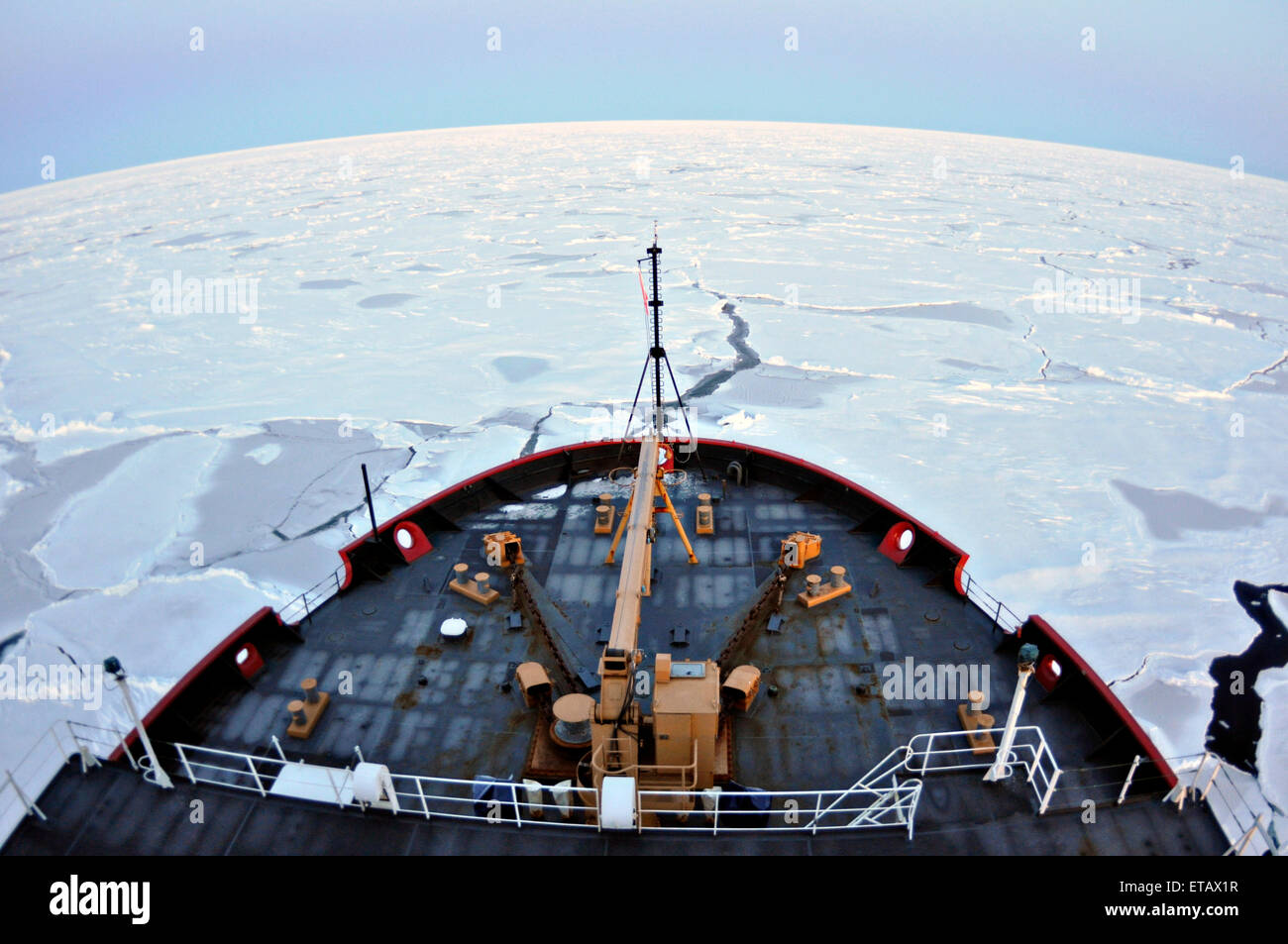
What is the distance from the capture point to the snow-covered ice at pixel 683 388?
517 inches

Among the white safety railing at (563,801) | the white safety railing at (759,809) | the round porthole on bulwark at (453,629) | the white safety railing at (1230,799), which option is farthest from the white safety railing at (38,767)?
the white safety railing at (1230,799)

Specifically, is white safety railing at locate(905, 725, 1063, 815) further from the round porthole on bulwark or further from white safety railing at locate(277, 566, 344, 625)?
white safety railing at locate(277, 566, 344, 625)

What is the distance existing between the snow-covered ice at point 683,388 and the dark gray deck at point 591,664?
11.7ft

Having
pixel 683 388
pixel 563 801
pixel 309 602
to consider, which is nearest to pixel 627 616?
pixel 563 801

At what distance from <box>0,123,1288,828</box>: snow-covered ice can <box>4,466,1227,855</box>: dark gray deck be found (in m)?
3.57

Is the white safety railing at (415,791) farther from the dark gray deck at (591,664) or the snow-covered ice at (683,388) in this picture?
the snow-covered ice at (683,388)

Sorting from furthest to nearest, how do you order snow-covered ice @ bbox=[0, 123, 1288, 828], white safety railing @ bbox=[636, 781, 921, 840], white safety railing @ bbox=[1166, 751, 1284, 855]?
snow-covered ice @ bbox=[0, 123, 1288, 828] → white safety railing @ bbox=[636, 781, 921, 840] → white safety railing @ bbox=[1166, 751, 1284, 855]

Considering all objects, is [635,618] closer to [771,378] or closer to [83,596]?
[83,596]

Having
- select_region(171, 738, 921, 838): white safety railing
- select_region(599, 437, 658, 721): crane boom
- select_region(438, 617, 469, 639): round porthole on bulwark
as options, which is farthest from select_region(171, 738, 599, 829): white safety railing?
select_region(438, 617, 469, 639): round porthole on bulwark

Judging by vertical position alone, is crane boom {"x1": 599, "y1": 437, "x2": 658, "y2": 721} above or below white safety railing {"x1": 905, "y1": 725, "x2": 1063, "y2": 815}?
above

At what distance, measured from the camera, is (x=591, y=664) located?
9.06m

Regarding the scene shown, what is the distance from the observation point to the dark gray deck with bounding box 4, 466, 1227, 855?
19.8 feet

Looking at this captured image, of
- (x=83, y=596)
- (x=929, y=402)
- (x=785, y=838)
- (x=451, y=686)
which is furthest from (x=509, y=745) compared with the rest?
(x=929, y=402)

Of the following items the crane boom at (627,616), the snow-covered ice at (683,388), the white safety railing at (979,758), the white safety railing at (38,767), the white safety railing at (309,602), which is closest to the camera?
the crane boom at (627,616)
